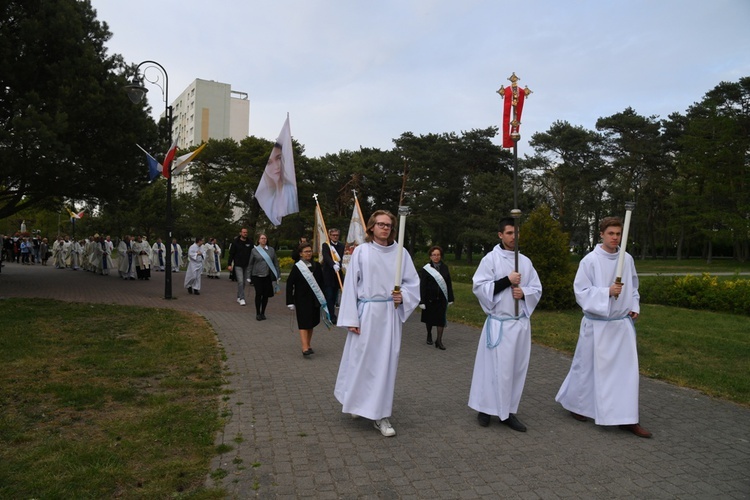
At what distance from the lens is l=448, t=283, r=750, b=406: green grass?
24.3 feet

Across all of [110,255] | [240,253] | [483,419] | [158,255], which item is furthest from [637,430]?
[158,255]

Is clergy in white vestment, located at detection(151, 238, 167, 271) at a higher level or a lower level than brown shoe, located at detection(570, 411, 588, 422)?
higher

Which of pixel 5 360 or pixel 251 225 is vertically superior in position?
pixel 251 225

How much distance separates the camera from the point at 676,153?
1911 inches

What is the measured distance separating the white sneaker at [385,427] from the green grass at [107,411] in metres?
1.47

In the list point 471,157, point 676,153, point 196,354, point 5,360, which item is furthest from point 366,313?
point 676,153

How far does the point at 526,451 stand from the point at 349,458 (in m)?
1.49

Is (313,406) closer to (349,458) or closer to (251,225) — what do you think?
(349,458)

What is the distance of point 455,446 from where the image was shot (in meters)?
4.75

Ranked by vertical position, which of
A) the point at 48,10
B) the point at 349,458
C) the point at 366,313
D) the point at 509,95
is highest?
the point at 48,10

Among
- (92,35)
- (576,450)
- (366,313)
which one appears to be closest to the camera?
(576,450)

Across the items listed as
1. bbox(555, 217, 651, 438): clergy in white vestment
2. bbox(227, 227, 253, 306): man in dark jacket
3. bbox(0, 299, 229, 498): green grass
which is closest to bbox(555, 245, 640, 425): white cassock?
bbox(555, 217, 651, 438): clergy in white vestment

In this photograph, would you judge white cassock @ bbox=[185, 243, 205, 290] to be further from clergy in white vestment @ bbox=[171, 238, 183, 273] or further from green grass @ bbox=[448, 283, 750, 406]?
clergy in white vestment @ bbox=[171, 238, 183, 273]

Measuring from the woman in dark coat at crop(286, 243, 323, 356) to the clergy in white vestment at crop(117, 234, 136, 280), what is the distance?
16.5 m
